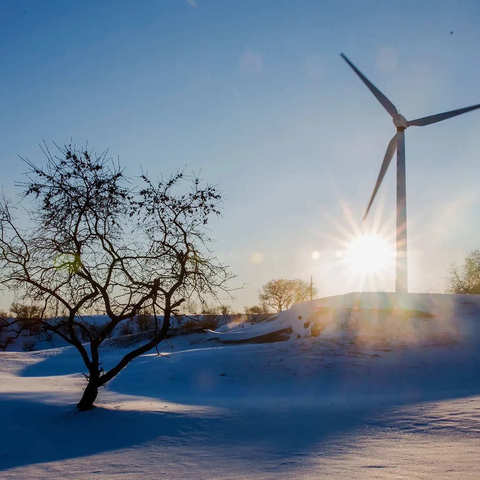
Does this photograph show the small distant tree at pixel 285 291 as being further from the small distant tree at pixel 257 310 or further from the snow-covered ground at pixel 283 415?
the snow-covered ground at pixel 283 415

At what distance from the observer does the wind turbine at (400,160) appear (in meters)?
33.2

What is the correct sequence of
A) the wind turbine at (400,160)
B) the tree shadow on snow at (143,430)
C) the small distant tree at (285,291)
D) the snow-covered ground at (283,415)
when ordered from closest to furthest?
1. the snow-covered ground at (283,415)
2. the tree shadow on snow at (143,430)
3. the wind turbine at (400,160)
4. the small distant tree at (285,291)

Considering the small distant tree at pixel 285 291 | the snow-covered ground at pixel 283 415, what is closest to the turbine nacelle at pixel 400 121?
the snow-covered ground at pixel 283 415

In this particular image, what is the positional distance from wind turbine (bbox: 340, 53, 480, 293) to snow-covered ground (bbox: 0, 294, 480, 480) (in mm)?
3925

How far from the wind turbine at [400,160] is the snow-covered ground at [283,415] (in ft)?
12.9

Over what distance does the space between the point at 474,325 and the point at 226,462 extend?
26.7 metres

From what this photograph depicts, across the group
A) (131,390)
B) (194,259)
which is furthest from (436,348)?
(194,259)

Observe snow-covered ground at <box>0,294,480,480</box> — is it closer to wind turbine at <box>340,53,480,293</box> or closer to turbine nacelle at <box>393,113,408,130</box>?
wind turbine at <box>340,53,480,293</box>

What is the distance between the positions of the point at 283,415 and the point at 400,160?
25.3 metres

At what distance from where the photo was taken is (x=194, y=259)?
13602 mm

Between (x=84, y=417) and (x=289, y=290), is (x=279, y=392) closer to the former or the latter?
(x=84, y=417)

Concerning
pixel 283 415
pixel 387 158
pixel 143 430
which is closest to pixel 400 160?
pixel 387 158

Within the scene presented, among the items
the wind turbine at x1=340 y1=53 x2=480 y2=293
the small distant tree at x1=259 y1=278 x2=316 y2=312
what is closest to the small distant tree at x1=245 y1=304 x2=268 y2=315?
the small distant tree at x1=259 y1=278 x2=316 y2=312

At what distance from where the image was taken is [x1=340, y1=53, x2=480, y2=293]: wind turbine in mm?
33156
